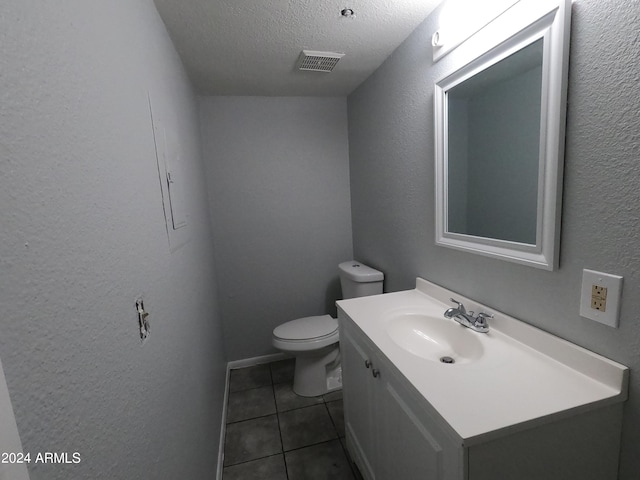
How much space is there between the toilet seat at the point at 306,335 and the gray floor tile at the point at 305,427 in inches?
17.0

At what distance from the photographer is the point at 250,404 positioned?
82.7 inches

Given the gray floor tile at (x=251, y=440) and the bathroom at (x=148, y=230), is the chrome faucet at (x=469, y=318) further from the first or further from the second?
the gray floor tile at (x=251, y=440)

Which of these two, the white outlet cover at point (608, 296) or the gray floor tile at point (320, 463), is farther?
the gray floor tile at point (320, 463)

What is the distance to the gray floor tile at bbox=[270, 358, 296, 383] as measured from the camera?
237 centimetres

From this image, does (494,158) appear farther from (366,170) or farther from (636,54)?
(366,170)

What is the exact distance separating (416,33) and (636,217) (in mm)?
1261

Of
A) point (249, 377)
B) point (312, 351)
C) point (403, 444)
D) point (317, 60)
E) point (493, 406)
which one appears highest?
point (317, 60)

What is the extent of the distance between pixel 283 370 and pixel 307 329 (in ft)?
2.06

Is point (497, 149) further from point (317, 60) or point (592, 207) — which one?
point (317, 60)

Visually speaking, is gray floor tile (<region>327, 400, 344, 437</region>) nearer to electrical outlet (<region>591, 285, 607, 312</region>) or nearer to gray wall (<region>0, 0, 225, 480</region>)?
gray wall (<region>0, 0, 225, 480</region>)

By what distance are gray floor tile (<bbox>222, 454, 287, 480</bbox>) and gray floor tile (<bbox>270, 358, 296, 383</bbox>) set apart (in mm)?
715

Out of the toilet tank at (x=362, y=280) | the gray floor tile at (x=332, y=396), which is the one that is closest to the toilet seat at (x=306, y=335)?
the toilet tank at (x=362, y=280)

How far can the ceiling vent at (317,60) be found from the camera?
1666mm

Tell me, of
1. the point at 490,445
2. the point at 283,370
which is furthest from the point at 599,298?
the point at 283,370
